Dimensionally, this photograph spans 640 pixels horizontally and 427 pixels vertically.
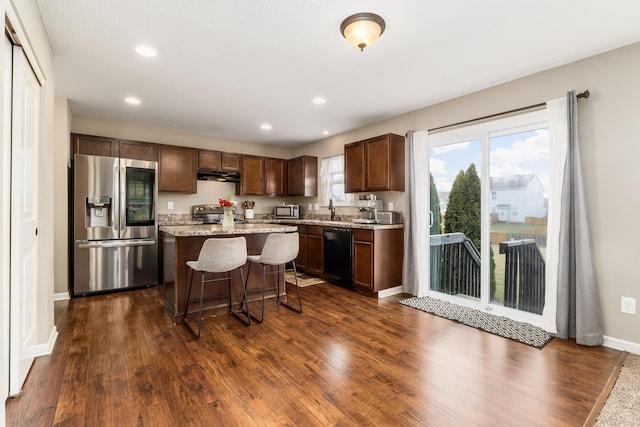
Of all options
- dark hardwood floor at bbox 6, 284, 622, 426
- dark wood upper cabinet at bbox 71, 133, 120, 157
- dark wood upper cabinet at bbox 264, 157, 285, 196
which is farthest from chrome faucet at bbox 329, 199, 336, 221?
dark wood upper cabinet at bbox 71, 133, 120, 157

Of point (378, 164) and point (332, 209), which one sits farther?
point (332, 209)

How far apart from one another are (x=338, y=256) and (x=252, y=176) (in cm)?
248

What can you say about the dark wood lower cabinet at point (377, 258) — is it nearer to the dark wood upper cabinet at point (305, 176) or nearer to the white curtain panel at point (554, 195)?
the white curtain panel at point (554, 195)

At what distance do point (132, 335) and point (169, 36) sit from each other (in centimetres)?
259

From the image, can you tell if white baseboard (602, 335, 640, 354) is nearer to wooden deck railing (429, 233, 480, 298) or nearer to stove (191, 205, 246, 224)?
wooden deck railing (429, 233, 480, 298)

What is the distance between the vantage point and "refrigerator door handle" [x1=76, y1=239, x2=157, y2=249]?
13.3 feet

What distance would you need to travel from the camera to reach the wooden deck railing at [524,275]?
3166mm

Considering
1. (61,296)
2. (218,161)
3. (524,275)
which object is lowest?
(61,296)

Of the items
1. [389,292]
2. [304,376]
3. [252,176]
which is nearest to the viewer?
[304,376]

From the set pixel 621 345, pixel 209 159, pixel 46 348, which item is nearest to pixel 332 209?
pixel 209 159

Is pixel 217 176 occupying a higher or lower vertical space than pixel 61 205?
higher

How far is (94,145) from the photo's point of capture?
14.5 ft

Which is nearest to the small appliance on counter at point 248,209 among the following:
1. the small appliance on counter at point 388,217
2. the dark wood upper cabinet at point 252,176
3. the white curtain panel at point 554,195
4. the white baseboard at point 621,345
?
the dark wood upper cabinet at point 252,176

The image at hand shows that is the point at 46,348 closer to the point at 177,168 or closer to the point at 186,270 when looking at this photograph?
the point at 186,270
